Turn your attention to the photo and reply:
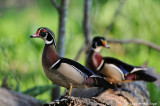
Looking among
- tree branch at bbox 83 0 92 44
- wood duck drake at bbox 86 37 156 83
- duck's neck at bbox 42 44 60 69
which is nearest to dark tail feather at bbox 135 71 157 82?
wood duck drake at bbox 86 37 156 83

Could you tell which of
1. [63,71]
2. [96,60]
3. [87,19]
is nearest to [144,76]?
[96,60]

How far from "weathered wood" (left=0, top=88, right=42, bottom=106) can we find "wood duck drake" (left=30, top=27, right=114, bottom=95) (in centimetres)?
47

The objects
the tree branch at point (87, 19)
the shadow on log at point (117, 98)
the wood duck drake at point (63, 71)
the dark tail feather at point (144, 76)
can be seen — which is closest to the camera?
the shadow on log at point (117, 98)

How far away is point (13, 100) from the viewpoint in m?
2.04

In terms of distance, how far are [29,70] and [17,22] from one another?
75.9 inches

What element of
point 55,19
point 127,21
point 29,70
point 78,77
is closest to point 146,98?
point 78,77

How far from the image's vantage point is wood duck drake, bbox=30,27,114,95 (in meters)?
1.63

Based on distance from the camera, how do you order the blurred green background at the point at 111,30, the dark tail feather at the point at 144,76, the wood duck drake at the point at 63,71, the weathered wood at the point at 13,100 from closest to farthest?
the wood duck drake at the point at 63,71, the weathered wood at the point at 13,100, the dark tail feather at the point at 144,76, the blurred green background at the point at 111,30

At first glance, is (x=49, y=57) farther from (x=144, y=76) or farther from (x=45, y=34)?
(x=144, y=76)

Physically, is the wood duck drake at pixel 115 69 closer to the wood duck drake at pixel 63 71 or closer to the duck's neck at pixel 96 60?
the duck's neck at pixel 96 60

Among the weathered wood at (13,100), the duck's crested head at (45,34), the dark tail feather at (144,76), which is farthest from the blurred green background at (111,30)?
the duck's crested head at (45,34)

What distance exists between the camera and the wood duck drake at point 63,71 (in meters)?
1.63

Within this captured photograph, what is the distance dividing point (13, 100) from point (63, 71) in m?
0.58

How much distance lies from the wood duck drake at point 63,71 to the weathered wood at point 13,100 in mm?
466
